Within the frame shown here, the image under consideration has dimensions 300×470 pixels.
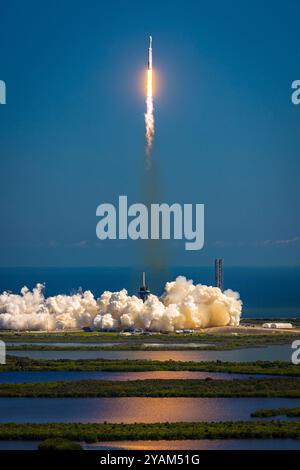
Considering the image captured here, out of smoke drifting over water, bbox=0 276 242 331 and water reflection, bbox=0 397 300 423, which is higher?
smoke drifting over water, bbox=0 276 242 331

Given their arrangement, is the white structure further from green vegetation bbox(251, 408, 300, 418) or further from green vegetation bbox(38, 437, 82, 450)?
green vegetation bbox(38, 437, 82, 450)

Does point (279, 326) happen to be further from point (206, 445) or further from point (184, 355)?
point (206, 445)

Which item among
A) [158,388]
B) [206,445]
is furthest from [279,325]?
[206,445]

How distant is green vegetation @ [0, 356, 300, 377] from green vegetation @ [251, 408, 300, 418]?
44.5ft

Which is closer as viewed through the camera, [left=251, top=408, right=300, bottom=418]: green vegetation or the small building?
[left=251, top=408, right=300, bottom=418]: green vegetation

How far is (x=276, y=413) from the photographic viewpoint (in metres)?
67.0

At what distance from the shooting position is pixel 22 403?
232ft

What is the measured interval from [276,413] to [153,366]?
17.5m

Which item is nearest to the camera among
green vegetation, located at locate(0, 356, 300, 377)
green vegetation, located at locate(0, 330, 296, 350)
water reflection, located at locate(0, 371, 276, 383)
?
water reflection, located at locate(0, 371, 276, 383)

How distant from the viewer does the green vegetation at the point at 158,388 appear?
72875 millimetres

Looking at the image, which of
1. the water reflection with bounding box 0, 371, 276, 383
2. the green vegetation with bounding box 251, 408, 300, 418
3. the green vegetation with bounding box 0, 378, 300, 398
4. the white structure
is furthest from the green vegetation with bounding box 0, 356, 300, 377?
the white structure

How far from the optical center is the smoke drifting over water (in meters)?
105
